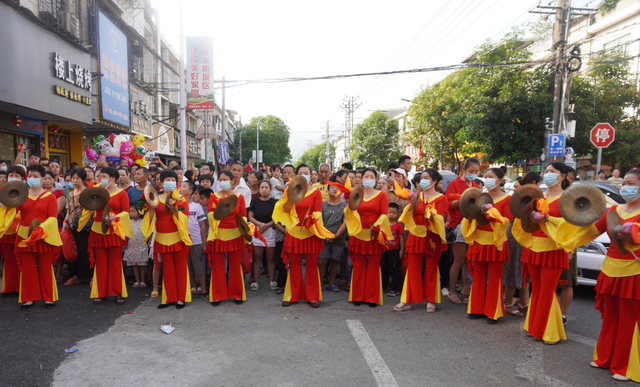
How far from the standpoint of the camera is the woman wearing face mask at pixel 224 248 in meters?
5.30

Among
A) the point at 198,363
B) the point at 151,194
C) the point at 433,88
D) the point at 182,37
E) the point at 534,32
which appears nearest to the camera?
the point at 198,363

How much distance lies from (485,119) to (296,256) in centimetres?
1441

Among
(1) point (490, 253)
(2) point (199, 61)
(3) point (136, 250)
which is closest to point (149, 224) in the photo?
(3) point (136, 250)

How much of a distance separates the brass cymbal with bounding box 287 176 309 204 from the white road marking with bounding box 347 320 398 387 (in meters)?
1.60

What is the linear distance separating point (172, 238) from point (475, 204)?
3.60 meters

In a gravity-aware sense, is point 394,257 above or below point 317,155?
below

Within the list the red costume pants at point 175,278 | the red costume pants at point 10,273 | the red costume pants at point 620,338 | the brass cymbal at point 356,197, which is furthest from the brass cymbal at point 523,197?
the red costume pants at point 10,273

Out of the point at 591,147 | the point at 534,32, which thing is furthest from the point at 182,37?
the point at 591,147

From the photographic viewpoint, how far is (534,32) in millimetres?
19438

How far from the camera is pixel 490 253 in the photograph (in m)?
4.64

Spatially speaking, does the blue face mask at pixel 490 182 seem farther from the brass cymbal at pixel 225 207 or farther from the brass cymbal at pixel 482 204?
the brass cymbal at pixel 225 207

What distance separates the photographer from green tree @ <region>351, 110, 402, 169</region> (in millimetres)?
43375

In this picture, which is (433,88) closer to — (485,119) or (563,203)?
(485,119)

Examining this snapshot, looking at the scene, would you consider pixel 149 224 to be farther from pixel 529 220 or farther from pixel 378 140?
pixel 378 140
